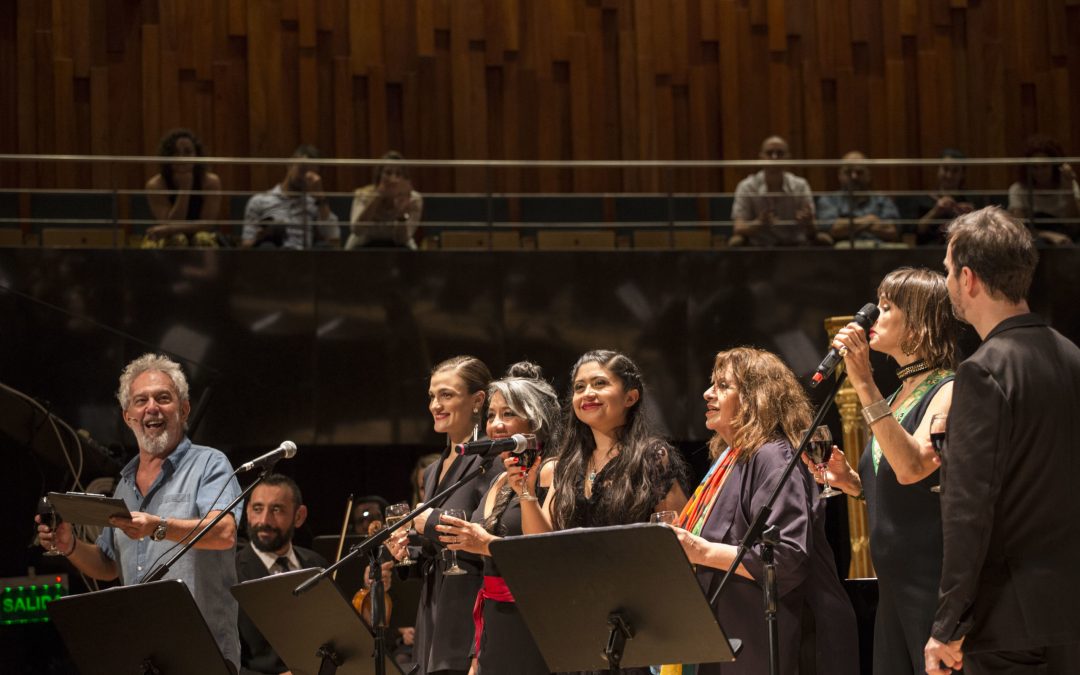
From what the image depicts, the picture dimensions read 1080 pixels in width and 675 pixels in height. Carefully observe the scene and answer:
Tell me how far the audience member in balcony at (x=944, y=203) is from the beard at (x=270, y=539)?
3915mm

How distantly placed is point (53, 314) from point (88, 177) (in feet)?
7.11

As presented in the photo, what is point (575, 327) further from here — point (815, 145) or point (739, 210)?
point (815, 145)

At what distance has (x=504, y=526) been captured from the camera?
366 centimetres

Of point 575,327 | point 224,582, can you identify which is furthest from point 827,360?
point 575,327

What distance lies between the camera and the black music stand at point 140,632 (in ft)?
10.8

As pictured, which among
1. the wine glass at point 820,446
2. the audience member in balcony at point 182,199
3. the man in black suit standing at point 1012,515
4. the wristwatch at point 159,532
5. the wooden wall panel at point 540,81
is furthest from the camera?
the wooden wall panel at point 540,81

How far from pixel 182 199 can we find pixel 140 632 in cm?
461

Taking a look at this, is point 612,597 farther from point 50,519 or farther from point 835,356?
point 50,519

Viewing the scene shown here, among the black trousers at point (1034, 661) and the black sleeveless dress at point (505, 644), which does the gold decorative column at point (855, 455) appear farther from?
the black trousers at point (1034, 661)

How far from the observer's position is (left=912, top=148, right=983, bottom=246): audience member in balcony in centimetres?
781

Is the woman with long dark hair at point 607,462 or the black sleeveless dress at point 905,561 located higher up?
the woman with long dark hair at point 607,462

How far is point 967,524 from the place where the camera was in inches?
97.3

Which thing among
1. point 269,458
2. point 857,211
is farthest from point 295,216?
point 269,458

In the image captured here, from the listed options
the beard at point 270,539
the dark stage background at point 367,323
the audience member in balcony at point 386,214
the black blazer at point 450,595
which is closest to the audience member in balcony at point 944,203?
the dark stage background at point 367,323
